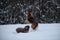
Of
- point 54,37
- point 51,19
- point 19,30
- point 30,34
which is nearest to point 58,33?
point 54,37

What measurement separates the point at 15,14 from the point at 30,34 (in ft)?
0.85

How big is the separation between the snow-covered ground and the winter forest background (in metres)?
0.05

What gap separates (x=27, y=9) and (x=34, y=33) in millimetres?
260

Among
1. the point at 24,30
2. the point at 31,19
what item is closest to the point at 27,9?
the point at 31,19

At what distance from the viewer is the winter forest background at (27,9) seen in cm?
162

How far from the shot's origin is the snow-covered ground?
62.6 inches

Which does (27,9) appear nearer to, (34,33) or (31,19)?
(31,19)

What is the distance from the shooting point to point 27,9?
63.6 inches

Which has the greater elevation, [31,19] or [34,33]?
[31,19]

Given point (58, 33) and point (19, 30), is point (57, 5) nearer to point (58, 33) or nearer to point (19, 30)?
point (58, 33)

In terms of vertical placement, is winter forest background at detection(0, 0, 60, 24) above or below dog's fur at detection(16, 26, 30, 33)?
above

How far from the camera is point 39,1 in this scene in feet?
5.32

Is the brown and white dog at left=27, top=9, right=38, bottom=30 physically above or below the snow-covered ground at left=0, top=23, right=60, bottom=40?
above

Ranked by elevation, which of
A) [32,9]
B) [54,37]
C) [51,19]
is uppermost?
[32,9]
